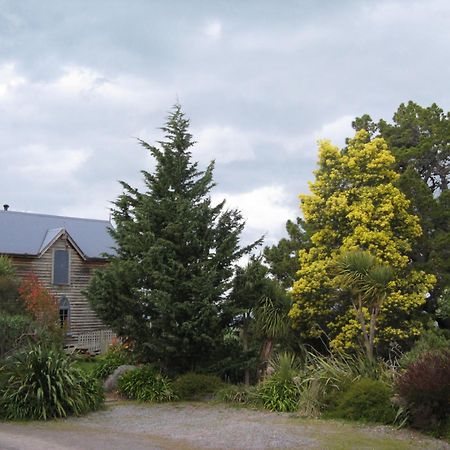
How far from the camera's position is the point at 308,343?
1914 cm

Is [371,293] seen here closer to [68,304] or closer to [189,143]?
[189,143]

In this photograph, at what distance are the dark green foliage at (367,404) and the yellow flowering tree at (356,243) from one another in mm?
4793

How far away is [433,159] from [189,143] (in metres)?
8.69

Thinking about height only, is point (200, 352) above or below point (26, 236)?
below

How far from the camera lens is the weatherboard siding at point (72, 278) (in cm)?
3048

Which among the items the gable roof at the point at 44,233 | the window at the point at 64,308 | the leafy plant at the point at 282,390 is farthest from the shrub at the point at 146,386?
the window at the point at 64,308

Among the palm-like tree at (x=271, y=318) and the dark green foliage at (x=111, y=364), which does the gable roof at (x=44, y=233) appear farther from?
the palm-like tree at (x=271, y=318)

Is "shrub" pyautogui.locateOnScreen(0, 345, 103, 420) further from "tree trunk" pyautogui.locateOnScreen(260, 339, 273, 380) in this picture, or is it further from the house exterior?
the house exterior

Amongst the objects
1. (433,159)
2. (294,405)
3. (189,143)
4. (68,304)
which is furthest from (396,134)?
(68,304)

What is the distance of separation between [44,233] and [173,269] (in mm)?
17743

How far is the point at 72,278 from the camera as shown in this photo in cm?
3181

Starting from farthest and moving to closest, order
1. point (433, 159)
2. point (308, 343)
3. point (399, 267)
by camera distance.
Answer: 1. point (433, 159)
2. point (308, 343)
3. point (399, 267)

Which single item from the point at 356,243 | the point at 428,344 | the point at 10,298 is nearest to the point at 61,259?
the point at 10,298

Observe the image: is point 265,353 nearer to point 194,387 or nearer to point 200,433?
point 194,387
